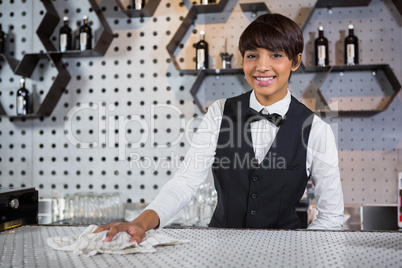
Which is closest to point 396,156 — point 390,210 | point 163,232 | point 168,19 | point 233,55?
point 390,210

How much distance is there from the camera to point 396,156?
3656 mm

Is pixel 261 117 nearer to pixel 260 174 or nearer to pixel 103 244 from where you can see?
pixel 260 174

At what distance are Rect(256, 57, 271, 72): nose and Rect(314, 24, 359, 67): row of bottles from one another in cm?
191

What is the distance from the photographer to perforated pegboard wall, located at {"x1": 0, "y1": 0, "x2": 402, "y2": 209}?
12.1 ft

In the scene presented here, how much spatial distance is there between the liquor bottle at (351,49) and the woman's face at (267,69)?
1898mm

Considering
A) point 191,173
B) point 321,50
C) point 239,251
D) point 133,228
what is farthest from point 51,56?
point 239,251

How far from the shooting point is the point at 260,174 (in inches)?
72.0

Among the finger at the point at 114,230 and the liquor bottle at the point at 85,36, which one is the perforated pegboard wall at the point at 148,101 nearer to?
the liquor bottle at the point at 85,36

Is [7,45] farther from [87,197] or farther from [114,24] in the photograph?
[87,197]

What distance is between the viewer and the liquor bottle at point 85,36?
12.5ft

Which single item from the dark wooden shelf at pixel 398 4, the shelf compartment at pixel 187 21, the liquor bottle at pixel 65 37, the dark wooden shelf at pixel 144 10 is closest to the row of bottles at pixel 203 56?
the shelf compartment at pixel 187 21

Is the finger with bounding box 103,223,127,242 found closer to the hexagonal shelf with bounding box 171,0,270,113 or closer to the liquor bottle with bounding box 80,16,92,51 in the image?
the hexagonal shelf with bounding box 171,0,270,113

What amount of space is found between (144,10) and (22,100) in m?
1.34

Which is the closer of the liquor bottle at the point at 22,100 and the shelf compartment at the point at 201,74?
the shelf compartment at the point at 201,74
